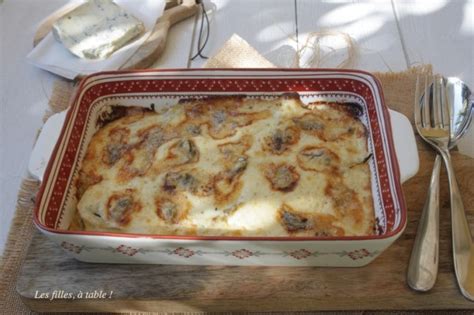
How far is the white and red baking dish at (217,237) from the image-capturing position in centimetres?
84

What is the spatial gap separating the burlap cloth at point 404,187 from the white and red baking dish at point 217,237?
0.12 meters

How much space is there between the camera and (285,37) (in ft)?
5.24

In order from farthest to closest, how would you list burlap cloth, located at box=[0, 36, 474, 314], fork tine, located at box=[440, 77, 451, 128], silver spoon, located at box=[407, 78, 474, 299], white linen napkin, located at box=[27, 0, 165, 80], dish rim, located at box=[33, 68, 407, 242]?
white linen napkin, located at box=[27, 0, 165, 80] < fork tine, located at box=[440, 77, 451, 128] < burlap cloth, located at box=[0, 36, 474, 314] < silver spoon, located at box=[407, 78, 474, 299] < dish rim, located at box=[33, 68, 407, 242]

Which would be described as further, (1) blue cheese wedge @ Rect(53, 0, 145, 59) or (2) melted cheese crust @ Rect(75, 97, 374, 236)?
(1) blue cheese wedge @ Rect(53, 0, 145, 59)

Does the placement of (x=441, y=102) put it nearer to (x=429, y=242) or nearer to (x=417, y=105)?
(x=417, y=105)

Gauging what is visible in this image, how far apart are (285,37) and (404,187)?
28.5 inches

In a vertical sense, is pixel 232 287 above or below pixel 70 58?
below

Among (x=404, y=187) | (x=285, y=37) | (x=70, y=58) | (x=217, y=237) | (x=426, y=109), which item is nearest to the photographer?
(x=217, y=237)

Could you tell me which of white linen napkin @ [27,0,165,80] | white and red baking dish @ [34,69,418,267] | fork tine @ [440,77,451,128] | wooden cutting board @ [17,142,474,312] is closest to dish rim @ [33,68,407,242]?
white and red baking dish @ [34,69,418,267]

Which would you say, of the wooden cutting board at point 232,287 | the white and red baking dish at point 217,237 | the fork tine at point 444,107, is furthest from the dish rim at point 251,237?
the fork tine at point 444,107

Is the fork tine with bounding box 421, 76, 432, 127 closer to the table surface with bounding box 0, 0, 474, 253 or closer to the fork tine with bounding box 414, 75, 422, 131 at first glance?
the fork tine with bounding box 414, 75, 422, 131

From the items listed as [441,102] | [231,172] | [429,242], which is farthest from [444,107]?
[231,172]

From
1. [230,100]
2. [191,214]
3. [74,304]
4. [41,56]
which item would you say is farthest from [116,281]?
[41,56]

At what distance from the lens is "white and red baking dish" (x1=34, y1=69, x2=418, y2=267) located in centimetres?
84
